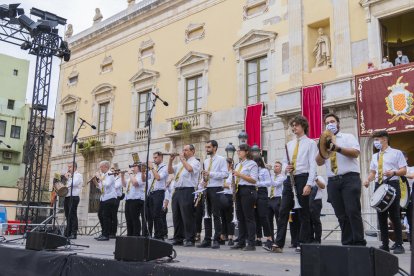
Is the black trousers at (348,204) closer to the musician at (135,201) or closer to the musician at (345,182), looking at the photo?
the musician at (345,182)

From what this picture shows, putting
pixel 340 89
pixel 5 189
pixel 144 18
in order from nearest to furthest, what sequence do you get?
1. pixel 340 89
2. pixel 144 18
3. pixel 5 189

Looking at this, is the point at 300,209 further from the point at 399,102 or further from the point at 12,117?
the point at 12,117

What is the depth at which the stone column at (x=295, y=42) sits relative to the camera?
15281 millimetres

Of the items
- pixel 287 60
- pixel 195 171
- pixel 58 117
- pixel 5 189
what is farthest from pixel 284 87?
pixel 5 189

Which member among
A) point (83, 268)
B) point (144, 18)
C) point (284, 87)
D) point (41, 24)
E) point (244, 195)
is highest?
point (144, 18)

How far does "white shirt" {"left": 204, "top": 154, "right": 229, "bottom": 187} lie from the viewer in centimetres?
744

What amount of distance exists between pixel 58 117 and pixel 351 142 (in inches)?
909

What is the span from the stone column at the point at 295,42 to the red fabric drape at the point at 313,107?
0.93m

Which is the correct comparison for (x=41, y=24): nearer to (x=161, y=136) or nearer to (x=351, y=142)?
(x=161, y=136)

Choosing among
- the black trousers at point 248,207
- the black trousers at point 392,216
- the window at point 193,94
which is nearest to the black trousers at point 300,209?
the black trousers at point 248,207

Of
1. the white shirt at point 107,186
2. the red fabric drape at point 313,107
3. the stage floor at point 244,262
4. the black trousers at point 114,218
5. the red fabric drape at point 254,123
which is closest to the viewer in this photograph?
the stage floor at point 244,262

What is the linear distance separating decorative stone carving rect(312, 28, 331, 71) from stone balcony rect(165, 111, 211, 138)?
4756 millimetres

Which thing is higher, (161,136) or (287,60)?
(287,60)

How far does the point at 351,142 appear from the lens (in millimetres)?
5281
